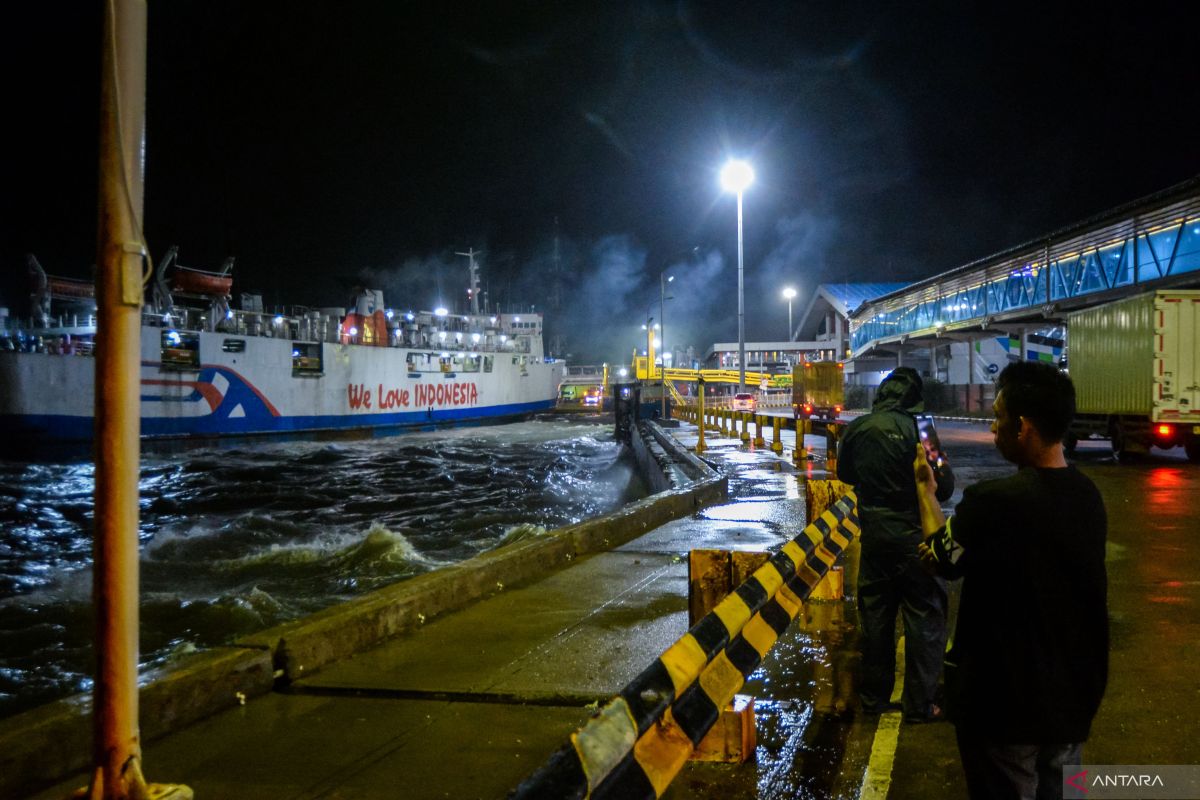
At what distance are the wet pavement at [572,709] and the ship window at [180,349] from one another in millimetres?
29713

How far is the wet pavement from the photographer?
3260 millimetres

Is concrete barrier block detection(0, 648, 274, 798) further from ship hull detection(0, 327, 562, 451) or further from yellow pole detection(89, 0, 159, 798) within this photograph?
ship hull detection(0, 327, 562, 451)

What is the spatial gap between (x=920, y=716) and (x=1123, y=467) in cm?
1458

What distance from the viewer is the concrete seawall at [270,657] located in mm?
3369

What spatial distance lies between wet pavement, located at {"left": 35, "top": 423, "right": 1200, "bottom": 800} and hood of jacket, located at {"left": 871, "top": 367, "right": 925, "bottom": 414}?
157cm

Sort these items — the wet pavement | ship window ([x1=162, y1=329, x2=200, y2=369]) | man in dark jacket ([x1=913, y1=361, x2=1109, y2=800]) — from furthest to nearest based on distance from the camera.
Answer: ship window ([x1=162, y1=329, x2=200, y2=369])
the wet pavement
man in dark jacket ([x1=913, y1=361, x2=1109, y2=800])

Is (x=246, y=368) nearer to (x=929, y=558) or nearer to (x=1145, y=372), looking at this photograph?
(x=1145, y=372)

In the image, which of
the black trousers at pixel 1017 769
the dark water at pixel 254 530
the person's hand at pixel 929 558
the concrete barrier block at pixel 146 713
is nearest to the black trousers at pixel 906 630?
the person's hand at pixel 929 558

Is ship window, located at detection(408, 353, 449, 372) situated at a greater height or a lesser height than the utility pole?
greater

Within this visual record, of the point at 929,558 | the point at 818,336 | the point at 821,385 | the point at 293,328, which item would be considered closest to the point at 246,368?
the point at 293,328

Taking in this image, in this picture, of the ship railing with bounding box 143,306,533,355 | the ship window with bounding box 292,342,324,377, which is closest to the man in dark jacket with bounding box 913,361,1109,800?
the ship railing with bounding box 143,306,533,355

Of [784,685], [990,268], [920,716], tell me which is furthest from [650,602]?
[990,268]

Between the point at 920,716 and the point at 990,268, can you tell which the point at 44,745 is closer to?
the point at 920,716

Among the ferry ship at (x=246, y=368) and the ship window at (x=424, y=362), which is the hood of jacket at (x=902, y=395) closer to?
the ferry ship at (x=246, y=368)
